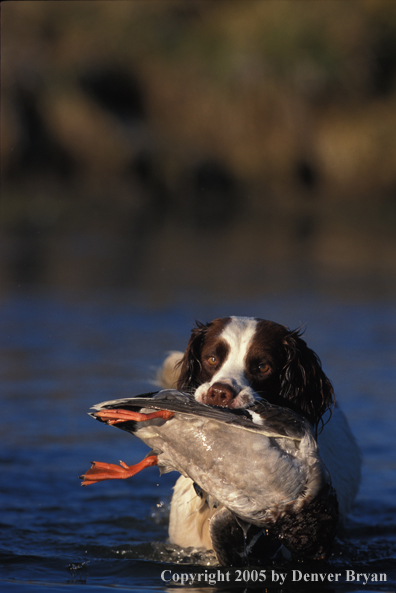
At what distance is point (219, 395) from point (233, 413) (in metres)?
0.35

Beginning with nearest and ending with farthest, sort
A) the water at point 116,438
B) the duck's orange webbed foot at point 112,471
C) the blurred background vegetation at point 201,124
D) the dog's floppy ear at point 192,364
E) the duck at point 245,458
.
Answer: the duck at point 245,458
the duck's orange webbed foot at point 112,471
the water at point 116,438
the dog's floppy ear at point 192,364
the blurred background vegetation at point 201,124

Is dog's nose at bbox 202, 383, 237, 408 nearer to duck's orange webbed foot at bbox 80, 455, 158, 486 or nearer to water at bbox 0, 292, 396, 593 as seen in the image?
duck's orange webbed foot at bbox 80, 455, 158, 486

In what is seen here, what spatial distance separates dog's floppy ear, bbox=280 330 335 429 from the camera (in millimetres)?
4453

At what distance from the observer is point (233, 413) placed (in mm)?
3719

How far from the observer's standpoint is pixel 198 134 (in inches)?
973

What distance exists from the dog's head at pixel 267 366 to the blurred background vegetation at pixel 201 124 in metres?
10.5

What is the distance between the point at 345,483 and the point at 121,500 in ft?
4.58

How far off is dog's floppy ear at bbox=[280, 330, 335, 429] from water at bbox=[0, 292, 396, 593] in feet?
2.37

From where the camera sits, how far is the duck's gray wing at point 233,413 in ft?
11.8

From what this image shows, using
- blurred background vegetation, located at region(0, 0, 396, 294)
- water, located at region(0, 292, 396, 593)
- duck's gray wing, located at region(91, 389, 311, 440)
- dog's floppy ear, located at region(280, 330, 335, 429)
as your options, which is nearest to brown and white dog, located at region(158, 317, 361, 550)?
dog's floppy ear, located at region(280, 330, 335, 429)

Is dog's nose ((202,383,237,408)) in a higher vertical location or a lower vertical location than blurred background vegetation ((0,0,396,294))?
lower

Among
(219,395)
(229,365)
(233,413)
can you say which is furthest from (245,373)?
(233,413)

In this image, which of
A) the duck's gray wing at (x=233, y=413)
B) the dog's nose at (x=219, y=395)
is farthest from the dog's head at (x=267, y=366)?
the duck's gray wing at (x=233, y=413)

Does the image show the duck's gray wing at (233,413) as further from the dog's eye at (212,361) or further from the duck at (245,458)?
the dog's eye at (212,361)
